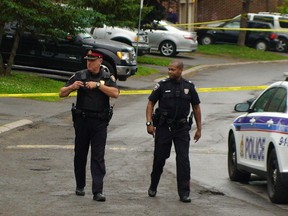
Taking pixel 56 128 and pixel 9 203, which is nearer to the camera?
pixel 9 203

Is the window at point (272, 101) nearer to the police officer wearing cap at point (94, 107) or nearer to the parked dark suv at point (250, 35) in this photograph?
the police officer wearing cap at point (94, 107)

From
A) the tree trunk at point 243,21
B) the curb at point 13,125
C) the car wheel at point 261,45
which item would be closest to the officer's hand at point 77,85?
the curb at point 13,125

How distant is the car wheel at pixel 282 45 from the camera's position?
49688mm

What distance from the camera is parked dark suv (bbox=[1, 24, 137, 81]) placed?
91.6ft

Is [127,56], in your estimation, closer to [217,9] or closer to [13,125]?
[13,125]

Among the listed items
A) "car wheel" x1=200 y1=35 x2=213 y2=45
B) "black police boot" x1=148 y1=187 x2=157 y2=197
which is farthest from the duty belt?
"car wheel" x1=200 y1=35 x2=213 y2=45

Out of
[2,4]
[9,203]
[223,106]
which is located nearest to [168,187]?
[9,203]

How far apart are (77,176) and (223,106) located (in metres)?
13.0

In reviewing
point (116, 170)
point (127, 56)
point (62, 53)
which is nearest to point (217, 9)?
point (127, 56)

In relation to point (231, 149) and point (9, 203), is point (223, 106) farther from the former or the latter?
point (9, 203)

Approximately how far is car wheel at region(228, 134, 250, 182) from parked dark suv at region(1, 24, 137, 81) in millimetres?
13745

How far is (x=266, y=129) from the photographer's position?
40.2 feet

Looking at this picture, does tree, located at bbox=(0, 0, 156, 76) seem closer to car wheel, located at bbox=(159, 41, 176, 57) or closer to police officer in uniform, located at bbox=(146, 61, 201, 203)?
car wheel, located at bbox=(159, 41, 176, 57)

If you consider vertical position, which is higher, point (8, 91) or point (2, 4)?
point (2, 4)
